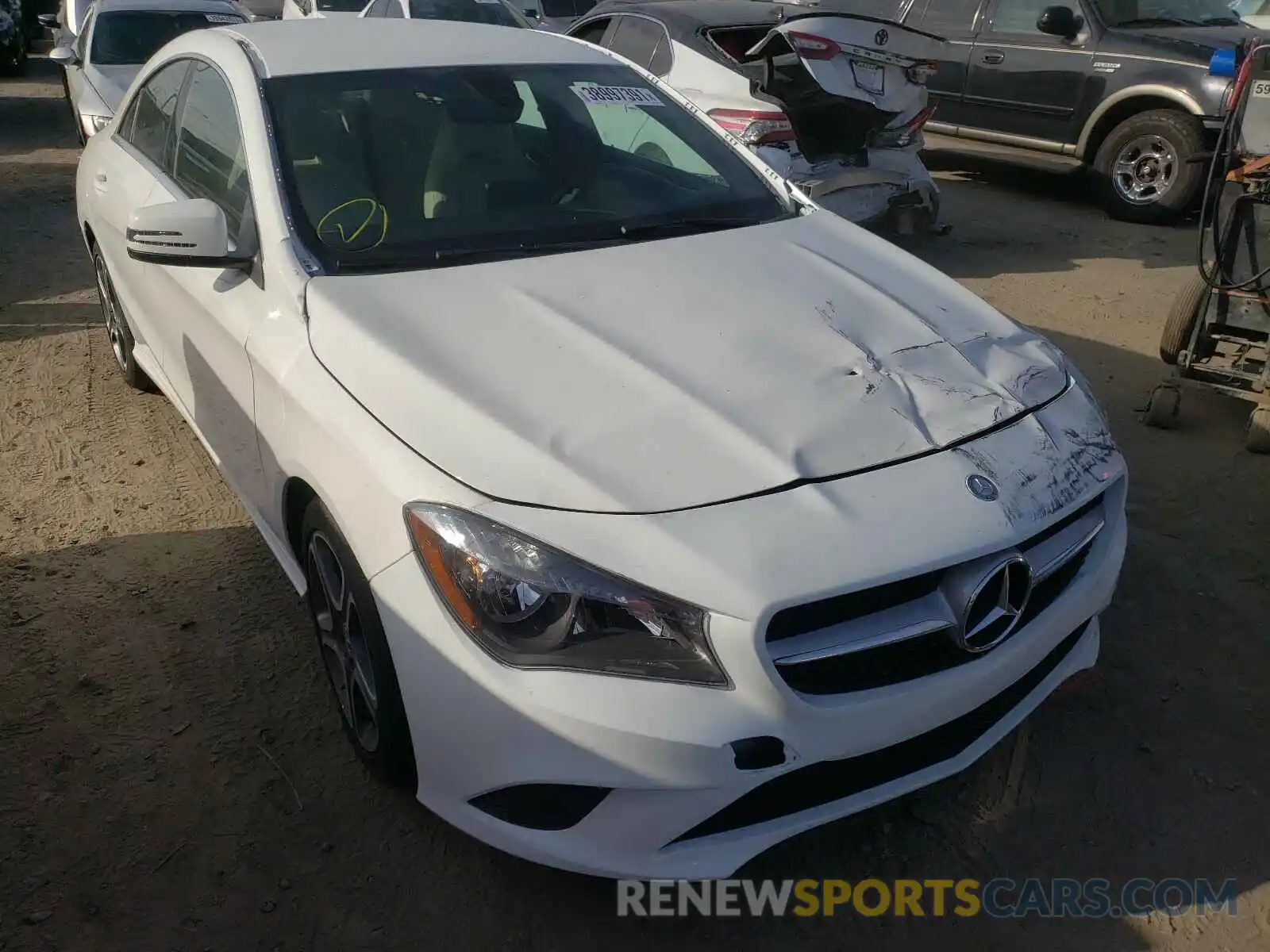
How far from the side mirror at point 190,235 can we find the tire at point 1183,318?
4.00 m

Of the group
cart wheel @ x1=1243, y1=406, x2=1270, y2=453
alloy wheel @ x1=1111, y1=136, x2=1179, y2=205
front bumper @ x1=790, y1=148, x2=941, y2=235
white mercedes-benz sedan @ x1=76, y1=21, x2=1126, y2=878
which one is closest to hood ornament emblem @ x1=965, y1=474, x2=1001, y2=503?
white mercedes-benz sedan @ x1=76, y1=21, x2=1126, y2=878

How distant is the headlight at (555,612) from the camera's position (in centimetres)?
196

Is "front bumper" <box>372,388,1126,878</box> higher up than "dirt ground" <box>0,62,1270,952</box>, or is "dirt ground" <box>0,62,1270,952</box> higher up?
"front bumper" <box>372,388,1126,878</box>

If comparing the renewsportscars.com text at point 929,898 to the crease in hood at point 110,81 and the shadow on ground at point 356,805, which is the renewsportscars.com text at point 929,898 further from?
the crease in hood at point 110,81

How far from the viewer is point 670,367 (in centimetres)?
248

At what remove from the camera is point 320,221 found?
9.45 feet

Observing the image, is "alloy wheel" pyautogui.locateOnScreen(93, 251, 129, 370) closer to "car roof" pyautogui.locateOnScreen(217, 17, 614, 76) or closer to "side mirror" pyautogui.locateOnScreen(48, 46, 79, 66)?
"car roof" pyautogui.locateOnScreen(217, 17, 614, 76)

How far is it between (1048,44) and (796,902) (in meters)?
8.04

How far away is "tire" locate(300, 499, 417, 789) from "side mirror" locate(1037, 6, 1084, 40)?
25.7 ft

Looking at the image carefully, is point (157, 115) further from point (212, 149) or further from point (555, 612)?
point (555, 612)

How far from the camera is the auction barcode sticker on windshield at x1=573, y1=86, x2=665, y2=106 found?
11.8 ft

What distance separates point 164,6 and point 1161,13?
26.7ft

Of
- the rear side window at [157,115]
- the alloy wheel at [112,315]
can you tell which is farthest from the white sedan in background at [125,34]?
the rear side window at [157,115]

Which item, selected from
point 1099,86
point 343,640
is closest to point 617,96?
point 343,640
